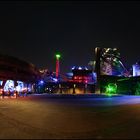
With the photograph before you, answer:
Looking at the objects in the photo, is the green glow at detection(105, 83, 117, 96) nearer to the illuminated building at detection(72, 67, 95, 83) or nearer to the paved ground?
the illuminated building at detection(72, 67, 95, 83)

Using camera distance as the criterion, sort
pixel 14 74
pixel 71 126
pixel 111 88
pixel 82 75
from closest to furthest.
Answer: pixel 71 126, pixel 14 74, pixel 111 88, pixel 82 75

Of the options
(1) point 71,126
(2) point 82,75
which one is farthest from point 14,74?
(2) point 82,75

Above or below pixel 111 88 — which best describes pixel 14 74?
above

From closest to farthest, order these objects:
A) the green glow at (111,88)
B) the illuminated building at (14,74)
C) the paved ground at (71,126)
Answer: the paved ground at (71,126) < the illuminated building at (14,74) < the green glow at (111,88)

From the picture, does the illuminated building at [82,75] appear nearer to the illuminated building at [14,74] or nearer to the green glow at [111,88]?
the green glow at [111,88]

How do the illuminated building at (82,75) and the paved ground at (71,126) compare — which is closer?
the paved ground at (71,126)

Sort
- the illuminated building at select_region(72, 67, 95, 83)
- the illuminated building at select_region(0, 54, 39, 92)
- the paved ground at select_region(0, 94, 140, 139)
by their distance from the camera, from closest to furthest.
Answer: the paved ground at select_region(0, 94, 140, 139) → the illuminated building at select_region(0, 54, 39, 92) → the illuminated building at select_region(72, 67, 95, 83)

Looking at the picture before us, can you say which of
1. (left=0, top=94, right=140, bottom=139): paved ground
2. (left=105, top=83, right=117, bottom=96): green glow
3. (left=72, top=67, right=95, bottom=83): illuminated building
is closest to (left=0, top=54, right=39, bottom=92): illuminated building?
(left=105, top=83, right=117, bottom=96): green glow

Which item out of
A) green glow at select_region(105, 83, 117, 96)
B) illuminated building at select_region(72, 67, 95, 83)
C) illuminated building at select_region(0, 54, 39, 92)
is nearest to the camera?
illuminated building at select_region(0, 54, 39, 92)

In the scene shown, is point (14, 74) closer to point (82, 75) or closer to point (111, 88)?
point (111, 88)

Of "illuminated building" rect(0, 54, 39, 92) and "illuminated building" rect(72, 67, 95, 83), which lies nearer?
"illuminated building" rect(0, 54, 39, 92)

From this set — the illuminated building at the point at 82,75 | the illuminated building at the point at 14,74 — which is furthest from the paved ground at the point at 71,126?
the illuminated building at the point at 82,75

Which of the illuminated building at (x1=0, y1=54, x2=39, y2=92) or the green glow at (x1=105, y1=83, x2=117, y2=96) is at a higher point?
the illuminated building at (x1=0, y1=54, x2=39, y2=92)

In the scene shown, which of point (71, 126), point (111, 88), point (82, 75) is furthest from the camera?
point (82, 75)
